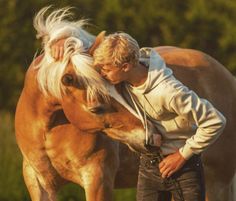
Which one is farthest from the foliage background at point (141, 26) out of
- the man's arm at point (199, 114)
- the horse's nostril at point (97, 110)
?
the man's arm at point (199, 114)

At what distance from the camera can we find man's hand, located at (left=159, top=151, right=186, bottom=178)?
5613 millimetres

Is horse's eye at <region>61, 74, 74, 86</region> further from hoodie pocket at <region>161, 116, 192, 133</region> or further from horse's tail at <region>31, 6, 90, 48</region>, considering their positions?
hoodie pocket at <region>161, 116, 192, 133</region>

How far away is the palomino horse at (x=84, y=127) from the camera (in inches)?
233

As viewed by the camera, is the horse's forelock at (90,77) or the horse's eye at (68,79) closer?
the horse's forelock at (90,77)

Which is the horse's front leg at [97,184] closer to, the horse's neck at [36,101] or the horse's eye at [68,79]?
the horse's neck at [36,101]

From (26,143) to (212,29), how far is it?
30.8ft

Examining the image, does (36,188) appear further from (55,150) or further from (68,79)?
(68,79)

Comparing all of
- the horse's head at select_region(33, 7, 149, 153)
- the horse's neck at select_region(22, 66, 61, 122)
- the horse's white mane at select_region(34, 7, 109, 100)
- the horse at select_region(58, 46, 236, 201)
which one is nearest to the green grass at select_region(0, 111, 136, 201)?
the horse at select_region(58, 46, 236, 201)

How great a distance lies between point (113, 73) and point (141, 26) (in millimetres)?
10065

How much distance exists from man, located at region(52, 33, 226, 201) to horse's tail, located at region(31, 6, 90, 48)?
1.95 feet

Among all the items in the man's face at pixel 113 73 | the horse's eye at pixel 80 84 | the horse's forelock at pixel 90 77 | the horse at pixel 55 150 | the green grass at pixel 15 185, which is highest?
the man's face at pixel 113 73

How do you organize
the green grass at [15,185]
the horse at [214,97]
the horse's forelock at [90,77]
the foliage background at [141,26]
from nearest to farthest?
1. the horse's forelock at [90,77]
2. the horse at [214,97]
3. the green grass at [15,185]
4. the foliage background at [141,26]

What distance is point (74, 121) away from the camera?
609cm

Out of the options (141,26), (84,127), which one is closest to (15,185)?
(84,127)
